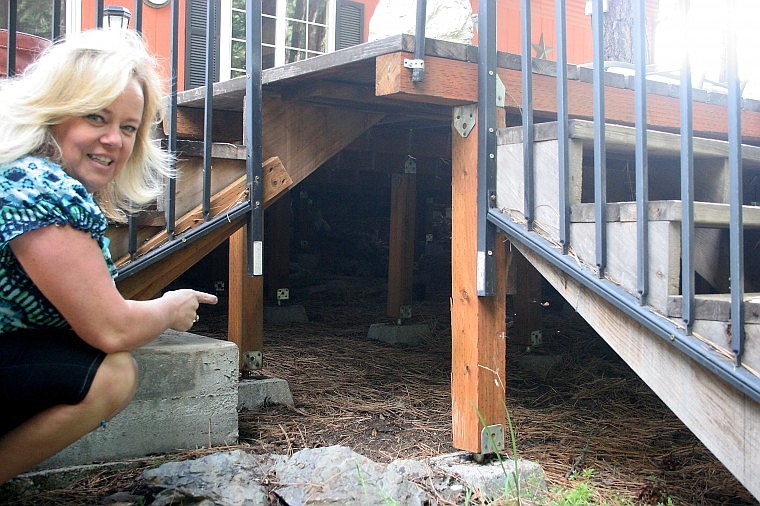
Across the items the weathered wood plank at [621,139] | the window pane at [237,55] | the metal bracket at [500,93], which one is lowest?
the weathered wood plank at [621,139]

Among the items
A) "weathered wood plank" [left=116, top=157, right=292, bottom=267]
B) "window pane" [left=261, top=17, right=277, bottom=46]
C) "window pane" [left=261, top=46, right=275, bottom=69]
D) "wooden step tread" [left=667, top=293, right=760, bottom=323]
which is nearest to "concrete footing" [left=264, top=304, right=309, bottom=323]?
"window pane" [left=261, top=46, right=275, bottom=69]

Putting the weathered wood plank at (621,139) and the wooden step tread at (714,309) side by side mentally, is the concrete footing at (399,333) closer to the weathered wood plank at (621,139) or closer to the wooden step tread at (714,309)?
the weathered wood plank at (621,139)

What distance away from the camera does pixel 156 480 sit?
2430 mm

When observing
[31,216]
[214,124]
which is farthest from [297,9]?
[31,216]

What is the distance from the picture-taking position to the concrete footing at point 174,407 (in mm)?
2807

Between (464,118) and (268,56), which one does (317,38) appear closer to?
(268,56)

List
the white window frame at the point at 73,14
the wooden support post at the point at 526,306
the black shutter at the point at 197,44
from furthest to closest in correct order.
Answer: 1. the black shutter at the point at 197,44
2. the white window frame at the point at 73,14
3. the wooden support post at the point at 526,306

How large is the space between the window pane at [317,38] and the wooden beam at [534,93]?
5.07 m

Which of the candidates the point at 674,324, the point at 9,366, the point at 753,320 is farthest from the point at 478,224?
the point at 9,366

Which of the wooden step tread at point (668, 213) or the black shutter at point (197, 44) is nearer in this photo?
the wooden step tread at point (668, 213)

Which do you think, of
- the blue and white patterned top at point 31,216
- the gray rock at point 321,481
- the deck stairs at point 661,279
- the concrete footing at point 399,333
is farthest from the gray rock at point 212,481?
the concrete footing at point 399,333

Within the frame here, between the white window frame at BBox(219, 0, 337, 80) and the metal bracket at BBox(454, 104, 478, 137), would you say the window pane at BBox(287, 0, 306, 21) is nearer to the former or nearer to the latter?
the white window frame at BBox(219, 0, 337, 80)

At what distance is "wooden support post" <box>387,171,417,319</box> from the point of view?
632 cm

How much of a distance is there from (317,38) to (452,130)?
222 inches
